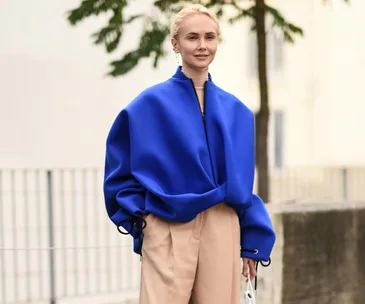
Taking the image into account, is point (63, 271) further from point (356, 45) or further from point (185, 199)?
point (356, 45)

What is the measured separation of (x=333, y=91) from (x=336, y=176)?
667 cm

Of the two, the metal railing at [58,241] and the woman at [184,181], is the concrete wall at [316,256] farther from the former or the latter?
the metal railing at [58,241]

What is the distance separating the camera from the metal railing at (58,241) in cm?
565

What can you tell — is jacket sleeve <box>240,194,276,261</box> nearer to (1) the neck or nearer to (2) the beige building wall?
(1) the neck

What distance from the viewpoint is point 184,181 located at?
2164mm

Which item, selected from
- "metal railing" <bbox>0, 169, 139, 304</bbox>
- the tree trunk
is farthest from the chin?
"metal railing" <bbox>0, 169, 139, 304</bbox>

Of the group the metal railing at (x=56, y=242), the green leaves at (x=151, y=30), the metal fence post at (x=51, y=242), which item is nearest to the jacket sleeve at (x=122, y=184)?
the green leaves at (x=151, y=30)

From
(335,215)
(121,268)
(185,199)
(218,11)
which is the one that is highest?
(218,11)

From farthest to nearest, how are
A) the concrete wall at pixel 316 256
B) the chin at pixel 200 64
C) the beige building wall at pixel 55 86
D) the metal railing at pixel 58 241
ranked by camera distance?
the beige building wall at pixel 55 86
the metal railing at pixel 58 241
the concrete wall at pixel 316 256
the chin at pixel 200 64

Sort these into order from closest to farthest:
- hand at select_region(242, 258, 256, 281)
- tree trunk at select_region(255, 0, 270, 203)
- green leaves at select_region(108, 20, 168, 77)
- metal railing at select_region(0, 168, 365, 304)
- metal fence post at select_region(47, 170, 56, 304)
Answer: hand at select_region(242, 258, 256, 281) < green leaves at select_region(108, 20, 168, 77) < tree trunk at select_region(255, 0, 270, 203) < metal fence post at select_region(47, 170, 56, 304) < metal railing at select_region(0, 168, 365, 304)

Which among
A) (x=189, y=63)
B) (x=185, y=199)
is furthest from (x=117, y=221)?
(x=189, y=63)

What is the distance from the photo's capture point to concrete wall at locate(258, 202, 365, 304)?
13.4 feet

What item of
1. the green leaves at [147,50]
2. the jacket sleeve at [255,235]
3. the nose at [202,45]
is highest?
the green leaves at [147,50]

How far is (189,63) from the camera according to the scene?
2252mm
